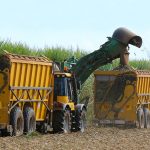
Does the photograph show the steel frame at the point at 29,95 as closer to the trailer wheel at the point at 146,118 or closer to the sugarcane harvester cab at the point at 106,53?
the sugarcane harvester cab at the point at 106,53

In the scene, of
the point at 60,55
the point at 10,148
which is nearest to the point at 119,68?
the point at 60,55

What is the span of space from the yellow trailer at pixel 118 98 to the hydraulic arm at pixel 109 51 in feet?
8.63

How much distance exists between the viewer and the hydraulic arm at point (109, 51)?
31.3m

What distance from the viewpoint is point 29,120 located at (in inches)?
948

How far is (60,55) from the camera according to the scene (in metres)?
37.7

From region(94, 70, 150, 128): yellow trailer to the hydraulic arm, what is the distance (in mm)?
2629

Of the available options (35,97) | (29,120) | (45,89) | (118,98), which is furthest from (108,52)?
(29,120)

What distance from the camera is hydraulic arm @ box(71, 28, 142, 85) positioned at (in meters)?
31.3

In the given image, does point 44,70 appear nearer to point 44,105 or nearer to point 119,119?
point 44,105

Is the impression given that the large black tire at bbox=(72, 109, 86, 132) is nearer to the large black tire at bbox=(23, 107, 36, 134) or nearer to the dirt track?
the large black tire at bbox=(23, 107, 36, 134)

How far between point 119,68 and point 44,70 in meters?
10.3

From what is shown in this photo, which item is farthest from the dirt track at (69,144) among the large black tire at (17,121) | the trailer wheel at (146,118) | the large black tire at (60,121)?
the trailer wheel at (146,118)

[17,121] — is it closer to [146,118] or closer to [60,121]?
[60,121]

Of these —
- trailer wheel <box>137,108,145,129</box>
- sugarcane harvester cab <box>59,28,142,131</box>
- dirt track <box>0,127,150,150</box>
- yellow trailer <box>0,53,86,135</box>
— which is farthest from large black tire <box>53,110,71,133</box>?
trailer wheel <box>137,108,145,129</box>
